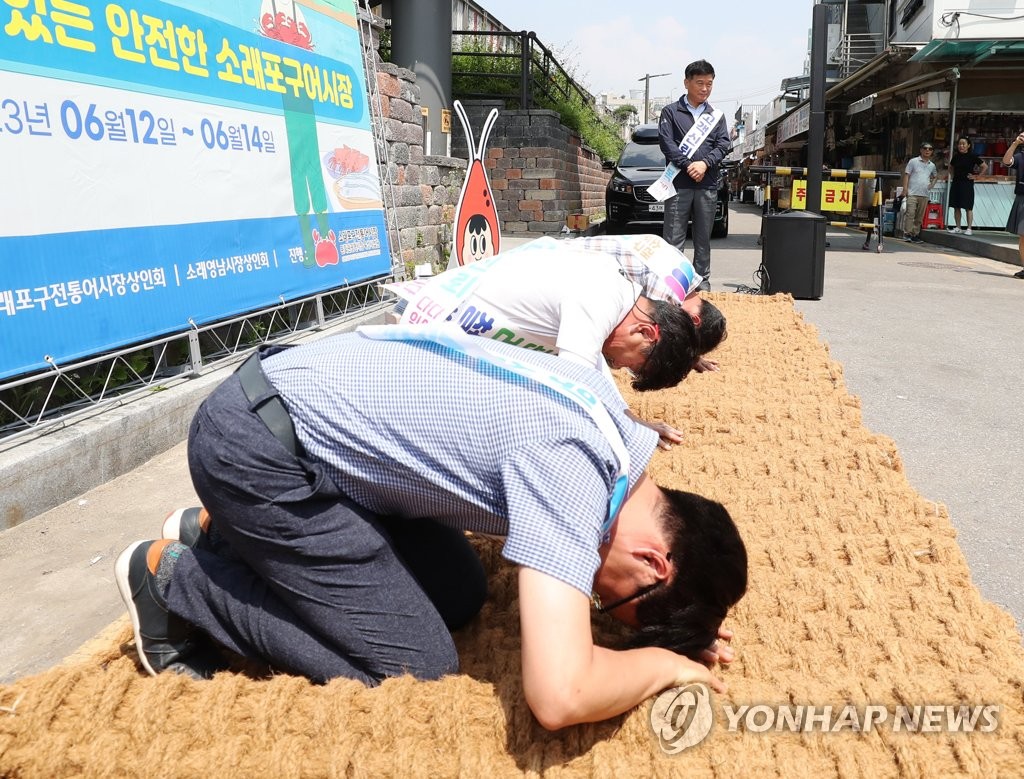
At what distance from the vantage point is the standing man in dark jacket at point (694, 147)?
7168 millimetres

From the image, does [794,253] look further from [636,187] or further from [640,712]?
[640,712]

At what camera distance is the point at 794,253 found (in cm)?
826

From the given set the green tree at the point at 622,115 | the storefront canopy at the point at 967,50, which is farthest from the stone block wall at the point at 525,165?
the green tree at the point at 622,115

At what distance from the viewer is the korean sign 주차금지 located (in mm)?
3152

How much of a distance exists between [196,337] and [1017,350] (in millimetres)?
5529

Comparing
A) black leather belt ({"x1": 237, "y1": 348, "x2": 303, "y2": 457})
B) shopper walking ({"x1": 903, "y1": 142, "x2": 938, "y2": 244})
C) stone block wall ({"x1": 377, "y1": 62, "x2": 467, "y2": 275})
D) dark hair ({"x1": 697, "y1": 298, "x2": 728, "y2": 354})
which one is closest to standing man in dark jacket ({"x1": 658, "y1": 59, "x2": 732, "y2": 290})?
stone block wall ({"x1": 377, "y1": 62, "x2": 467, "y2": 275})

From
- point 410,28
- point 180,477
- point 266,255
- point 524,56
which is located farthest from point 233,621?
point 524,56

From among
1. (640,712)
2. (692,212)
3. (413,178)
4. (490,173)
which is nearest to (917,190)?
(490,173)

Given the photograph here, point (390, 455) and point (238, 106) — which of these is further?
point (238, 106)

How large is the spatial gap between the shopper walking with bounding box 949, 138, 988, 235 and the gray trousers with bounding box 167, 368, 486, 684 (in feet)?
53.2

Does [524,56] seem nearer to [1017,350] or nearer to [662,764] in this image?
[1017,350]

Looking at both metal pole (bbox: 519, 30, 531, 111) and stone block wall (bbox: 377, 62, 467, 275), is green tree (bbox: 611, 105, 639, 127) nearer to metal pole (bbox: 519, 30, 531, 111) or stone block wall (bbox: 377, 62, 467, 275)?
metal pole (bbox: 519, 30, 531, 111)

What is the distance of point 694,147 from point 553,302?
4.68m

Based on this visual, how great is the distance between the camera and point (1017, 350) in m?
6.25
